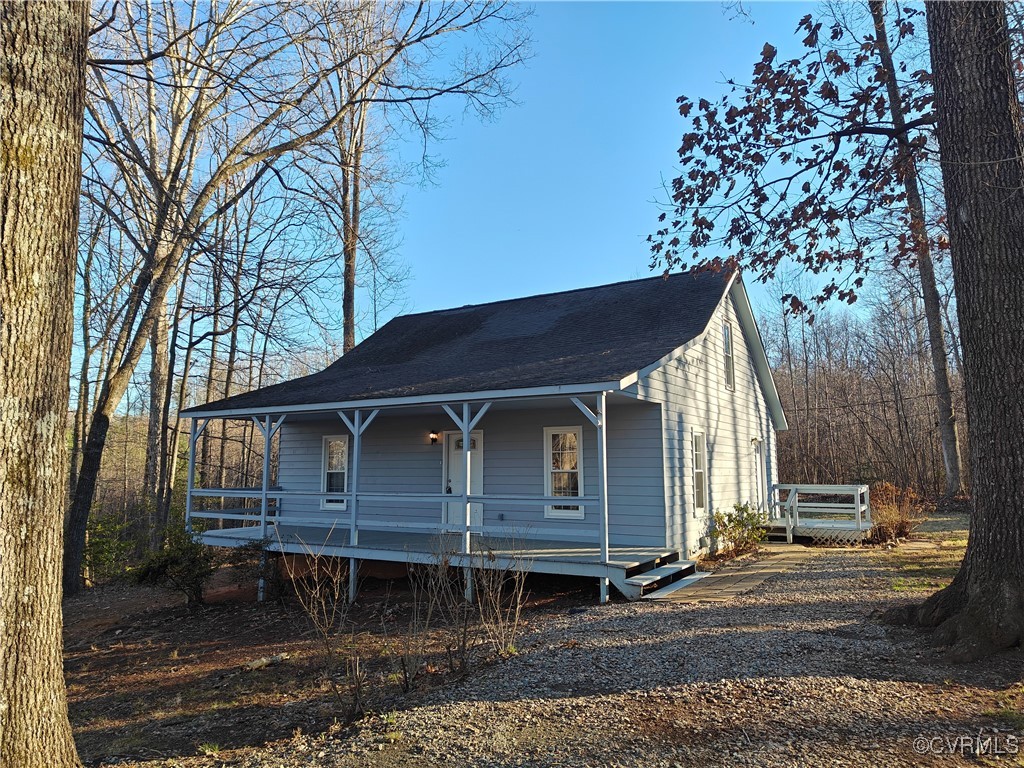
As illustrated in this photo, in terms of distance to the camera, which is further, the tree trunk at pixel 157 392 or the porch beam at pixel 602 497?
the tree trunk at pixel 157 392

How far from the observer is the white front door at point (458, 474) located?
12.1 meters

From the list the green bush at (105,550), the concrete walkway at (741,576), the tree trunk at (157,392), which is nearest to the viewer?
the concrete walkway at (741,576)

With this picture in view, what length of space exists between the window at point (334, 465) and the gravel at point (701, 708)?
8711 millimetres

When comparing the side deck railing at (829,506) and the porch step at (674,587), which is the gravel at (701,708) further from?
the side deck railing at (829,506)

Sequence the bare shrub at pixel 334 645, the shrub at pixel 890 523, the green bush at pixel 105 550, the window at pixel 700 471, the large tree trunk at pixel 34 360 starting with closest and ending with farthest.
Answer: the large tree trunk at pixel 34 360, the bare shrub at pixel 334 645, the window at pixel 700 471, the shrub at pixel 890 523, the green bush at pixel 105 550

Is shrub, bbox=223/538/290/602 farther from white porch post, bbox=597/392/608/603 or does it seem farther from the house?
white porch post, bbox=597/392/608/603

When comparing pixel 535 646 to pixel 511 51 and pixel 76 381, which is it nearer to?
pixel 511 51

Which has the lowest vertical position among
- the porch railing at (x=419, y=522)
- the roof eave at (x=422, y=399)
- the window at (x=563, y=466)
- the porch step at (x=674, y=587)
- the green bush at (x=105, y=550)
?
the green bush at (x=105, y=550)

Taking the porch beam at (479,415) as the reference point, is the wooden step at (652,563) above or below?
below

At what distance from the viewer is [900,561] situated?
33.9ft

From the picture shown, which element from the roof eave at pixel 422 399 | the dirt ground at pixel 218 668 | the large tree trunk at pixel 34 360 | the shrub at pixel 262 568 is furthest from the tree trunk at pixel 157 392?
the large tree trunk at pixel 34 360

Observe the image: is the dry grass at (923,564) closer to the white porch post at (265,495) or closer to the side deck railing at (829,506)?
the side deck railing at (829,506)

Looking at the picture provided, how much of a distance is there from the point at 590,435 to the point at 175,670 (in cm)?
687

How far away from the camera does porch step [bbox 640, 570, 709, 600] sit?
8.44m
